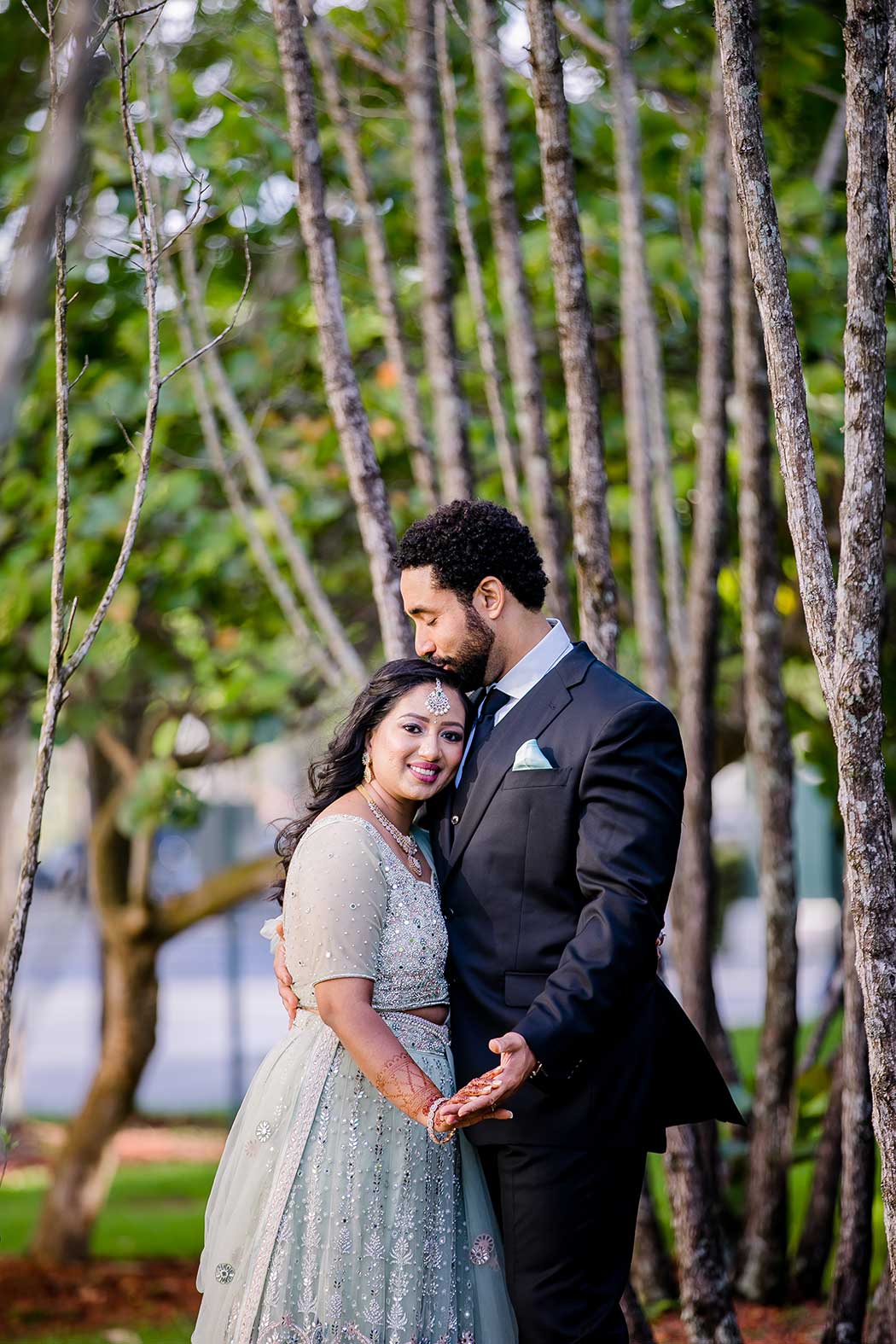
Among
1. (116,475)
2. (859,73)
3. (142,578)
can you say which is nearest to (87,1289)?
(142,578)

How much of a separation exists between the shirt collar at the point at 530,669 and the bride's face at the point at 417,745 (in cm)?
16

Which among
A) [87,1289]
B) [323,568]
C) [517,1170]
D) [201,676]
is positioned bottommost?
[87,1289]

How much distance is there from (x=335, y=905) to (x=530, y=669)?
0.63m

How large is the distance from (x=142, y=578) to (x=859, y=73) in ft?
13.3

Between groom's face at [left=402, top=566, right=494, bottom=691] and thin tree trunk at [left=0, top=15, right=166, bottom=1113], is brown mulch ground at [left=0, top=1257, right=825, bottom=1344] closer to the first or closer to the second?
thin tree trunk at [left=0, top=15, right=166, bottom=1113]

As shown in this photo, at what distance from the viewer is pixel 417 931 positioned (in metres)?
2.61

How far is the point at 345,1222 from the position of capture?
2.50 meters

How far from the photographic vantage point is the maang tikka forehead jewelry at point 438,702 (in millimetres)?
2684

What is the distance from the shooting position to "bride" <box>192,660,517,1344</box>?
8.08ft

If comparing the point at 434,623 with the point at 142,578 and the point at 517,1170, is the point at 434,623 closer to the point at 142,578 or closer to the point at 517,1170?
the point at 517,1170

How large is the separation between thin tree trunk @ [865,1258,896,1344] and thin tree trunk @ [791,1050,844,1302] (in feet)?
1.94

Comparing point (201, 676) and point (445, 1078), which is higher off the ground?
point (201, 676)

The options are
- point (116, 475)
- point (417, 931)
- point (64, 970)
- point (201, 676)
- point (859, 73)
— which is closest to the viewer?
point (859, 73)

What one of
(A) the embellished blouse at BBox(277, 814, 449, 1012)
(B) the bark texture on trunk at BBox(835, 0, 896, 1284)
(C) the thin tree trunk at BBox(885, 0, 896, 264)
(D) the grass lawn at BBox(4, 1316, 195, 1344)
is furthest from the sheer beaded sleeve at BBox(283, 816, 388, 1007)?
(D) the grass lawn at BBox(4, 1316, 195, 1344)
